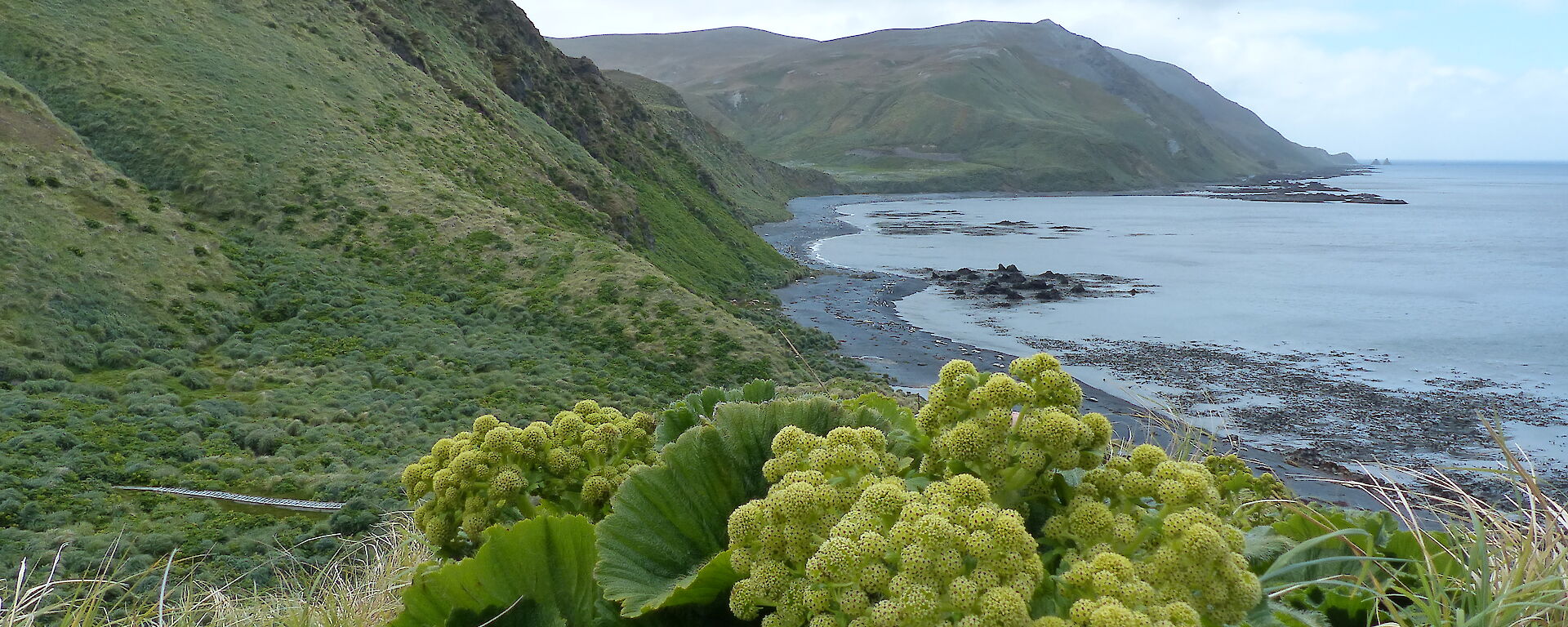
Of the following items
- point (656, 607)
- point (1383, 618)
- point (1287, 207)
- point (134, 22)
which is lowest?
point (1287, 207)

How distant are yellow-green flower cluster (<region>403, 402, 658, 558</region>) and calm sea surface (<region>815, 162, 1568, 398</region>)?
36.3 meters

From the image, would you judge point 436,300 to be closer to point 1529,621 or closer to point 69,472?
point 69,472

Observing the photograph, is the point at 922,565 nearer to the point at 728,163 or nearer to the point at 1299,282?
the point at 1299,282

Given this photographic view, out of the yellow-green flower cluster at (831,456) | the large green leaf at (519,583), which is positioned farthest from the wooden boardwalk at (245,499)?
the yellow-green flower cluster at (831,456)

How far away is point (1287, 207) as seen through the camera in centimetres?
14975

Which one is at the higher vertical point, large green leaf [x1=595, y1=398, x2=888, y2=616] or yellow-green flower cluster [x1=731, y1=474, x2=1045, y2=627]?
yellow-green flower cluster [x1=731, y1=474, x2=1045, y2=627]

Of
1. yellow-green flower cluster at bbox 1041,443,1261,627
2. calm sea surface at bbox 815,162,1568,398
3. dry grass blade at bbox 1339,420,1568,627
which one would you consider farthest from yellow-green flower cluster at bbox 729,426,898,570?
calm sea surface at bbox 815,162,1568,398

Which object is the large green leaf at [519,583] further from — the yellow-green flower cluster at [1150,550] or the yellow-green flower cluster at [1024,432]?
the yellow-green flower cluster at [1150,550]

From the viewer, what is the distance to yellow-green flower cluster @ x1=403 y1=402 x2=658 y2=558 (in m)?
2.74

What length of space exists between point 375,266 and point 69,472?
17221 mm

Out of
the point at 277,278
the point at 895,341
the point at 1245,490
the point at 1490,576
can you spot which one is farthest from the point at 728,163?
the point at 1490,576

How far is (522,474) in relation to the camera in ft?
9.15

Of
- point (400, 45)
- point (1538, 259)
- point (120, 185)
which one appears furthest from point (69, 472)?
point (1538, 259)

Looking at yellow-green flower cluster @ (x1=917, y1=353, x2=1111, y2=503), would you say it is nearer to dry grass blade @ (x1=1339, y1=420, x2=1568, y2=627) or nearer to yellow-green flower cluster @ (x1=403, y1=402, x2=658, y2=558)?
dry grass blade @ (x1=1339, y1=420, x2=1568, y2=627)
